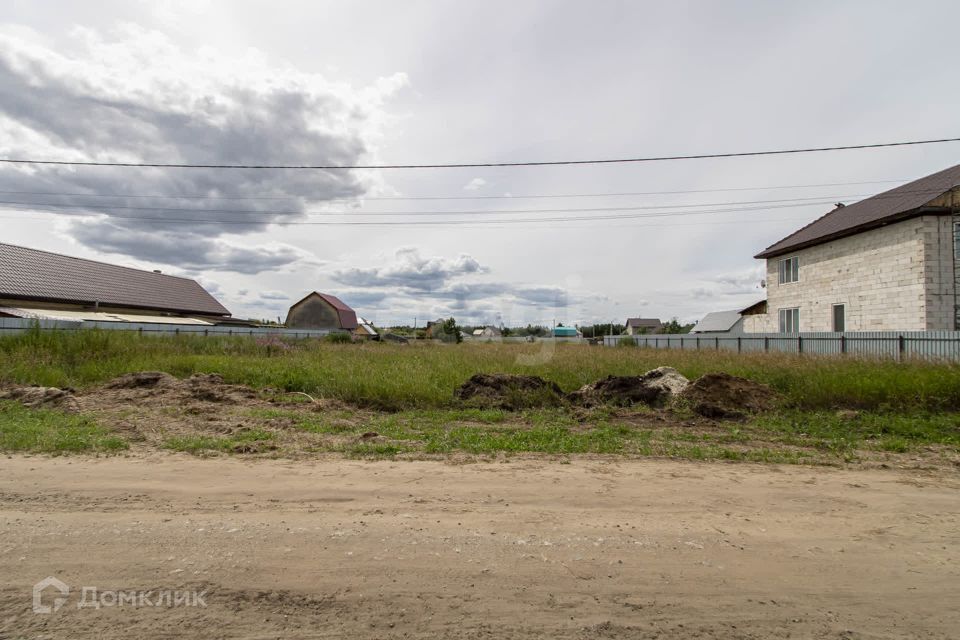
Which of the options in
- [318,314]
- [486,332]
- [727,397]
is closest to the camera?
[727,397]

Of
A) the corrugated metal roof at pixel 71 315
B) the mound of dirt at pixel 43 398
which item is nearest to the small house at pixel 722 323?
the mound of dirt at pixel 43 398

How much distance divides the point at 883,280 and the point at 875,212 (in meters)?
3.64

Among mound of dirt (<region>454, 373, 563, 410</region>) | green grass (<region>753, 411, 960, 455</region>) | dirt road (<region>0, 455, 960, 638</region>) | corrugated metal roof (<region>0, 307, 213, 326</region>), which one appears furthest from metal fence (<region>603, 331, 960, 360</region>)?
corrugated metal roof (<region>0, 307, 213, 326</region>)

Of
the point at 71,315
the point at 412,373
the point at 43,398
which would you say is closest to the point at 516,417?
the point at 412,373

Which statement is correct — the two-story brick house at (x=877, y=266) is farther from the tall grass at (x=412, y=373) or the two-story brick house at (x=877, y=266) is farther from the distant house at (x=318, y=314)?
the distant house at (x=318, y=314)

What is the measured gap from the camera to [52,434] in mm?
6859

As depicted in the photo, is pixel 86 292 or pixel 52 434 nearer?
pixel 52 434

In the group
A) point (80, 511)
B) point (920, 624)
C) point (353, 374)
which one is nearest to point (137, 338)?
point (353, 374)

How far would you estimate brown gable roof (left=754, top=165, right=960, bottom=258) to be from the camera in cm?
1950

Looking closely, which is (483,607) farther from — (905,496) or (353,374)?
(353,374)

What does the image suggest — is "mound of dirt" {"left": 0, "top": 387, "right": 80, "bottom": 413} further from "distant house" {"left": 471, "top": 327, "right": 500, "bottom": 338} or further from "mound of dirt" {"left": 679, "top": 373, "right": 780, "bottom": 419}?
"distant house" {"left": 471, "top": 327, "right": 500, "bottom": 338}

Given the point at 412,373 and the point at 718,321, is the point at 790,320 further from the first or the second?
the point at 412,373

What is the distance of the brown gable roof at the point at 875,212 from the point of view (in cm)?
1950

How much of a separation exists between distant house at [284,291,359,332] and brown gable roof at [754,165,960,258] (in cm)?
4684
